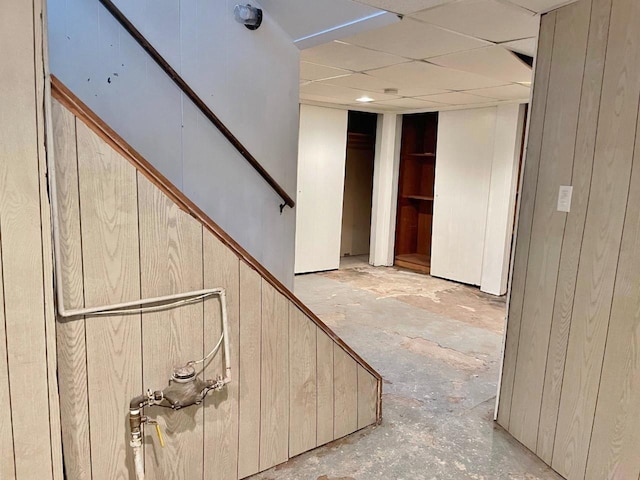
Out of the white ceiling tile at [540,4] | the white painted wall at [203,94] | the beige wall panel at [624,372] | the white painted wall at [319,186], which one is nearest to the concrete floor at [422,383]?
→ the beige wall panel at [624,372]

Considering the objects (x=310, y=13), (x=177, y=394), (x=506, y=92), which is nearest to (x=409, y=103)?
(x=506, y=92)

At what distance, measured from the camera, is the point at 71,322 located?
143cm

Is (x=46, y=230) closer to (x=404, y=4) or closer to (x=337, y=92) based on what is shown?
(x=404, y=4)

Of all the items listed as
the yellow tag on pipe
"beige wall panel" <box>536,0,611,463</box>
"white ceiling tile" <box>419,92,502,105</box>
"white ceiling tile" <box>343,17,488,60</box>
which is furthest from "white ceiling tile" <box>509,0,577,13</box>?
"white ceiling tile" <box>419,92,502,105</box>

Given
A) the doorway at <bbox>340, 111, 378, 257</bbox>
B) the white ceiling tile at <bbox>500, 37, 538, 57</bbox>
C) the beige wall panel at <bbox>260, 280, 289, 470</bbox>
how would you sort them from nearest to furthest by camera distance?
the beige wall panel at <bbox>260, 280, 289, 470</bbox> < the white ceiling tile at <bbox>500, 37, 538, 57</bbox> < the doorway at <bbox>340, 111, 378, 257</bbox>

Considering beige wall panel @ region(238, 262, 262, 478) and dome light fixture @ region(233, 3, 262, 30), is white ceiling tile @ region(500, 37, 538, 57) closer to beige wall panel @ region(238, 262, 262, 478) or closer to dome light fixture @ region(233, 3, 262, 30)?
dome light fixture @ region(233, 3, 262, 30)

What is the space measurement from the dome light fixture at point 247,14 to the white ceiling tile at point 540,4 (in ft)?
4.63

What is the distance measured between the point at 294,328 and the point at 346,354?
38 cm

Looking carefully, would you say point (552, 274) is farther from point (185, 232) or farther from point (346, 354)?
point (185, 232)

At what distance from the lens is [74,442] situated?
150 centimetres

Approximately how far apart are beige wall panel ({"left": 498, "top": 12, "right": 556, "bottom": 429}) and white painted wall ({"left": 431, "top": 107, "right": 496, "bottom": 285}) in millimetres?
3139

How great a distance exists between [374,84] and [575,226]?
258 cm

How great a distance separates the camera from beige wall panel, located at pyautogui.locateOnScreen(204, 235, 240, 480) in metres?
1.70

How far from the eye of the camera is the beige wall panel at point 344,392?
7.23 ft
